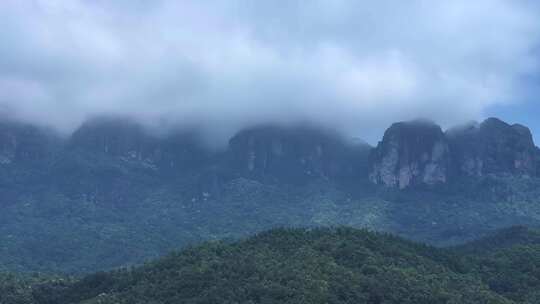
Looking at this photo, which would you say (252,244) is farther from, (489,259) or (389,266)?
(489,259)

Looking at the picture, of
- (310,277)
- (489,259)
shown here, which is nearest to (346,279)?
(310,277)

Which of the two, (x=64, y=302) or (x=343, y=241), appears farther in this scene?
(x=343, y=241)

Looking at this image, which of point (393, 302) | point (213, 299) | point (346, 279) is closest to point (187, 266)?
point (213, 299)

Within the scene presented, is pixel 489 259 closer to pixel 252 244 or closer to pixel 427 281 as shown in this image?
pixel 427 281

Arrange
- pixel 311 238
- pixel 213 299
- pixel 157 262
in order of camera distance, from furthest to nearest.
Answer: pixel 311 238, pixel 157 262, pixel 213 299

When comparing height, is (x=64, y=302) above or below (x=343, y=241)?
below

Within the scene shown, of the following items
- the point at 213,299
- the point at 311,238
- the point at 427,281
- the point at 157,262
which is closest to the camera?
the point at 213,299
